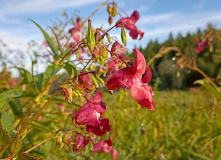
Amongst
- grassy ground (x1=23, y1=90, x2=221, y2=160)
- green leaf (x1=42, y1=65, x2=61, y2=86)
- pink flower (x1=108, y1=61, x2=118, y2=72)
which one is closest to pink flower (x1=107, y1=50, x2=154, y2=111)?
pink flower (x1=108, y1=61, x2=118, y2=72)

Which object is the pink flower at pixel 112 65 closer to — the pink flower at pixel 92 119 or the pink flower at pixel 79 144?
the pink flower at pixel 92 119

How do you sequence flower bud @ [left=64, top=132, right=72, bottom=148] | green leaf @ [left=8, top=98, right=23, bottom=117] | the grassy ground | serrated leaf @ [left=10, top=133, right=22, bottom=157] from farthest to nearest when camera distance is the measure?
the grassy ground < green leaf @ [left=8, top=98, right=23, bottom=117] < flower bud @ [left=64, top=132, right=72, bottom=148] < serrated leaf @ [left=10, top=133, right=22, bottom=157]

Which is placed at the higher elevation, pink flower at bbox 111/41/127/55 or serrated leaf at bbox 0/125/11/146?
pink flower at bbox 111/41/127/55

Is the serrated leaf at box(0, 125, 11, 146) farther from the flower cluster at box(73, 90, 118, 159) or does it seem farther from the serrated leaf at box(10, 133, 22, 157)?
the flower cluster at box(73, 90, 118, 159)

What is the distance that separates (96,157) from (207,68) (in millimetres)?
10846

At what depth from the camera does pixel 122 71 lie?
24.2 inches

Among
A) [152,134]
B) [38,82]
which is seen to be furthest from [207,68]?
[38,82]

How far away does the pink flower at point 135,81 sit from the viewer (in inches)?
22.7

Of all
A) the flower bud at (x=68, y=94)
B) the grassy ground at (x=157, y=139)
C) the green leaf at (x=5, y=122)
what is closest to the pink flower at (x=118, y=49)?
the flower bud at (x=68, y=94)

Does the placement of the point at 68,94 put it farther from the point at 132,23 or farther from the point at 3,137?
the point at 132,23

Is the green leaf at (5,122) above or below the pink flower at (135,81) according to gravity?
below

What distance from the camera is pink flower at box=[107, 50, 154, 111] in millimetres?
577

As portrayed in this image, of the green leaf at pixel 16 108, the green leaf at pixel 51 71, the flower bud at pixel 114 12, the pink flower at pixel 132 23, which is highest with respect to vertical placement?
the flower bud at pixel 114 12

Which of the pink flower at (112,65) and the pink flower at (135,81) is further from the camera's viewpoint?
the pink flower at (112,65)
